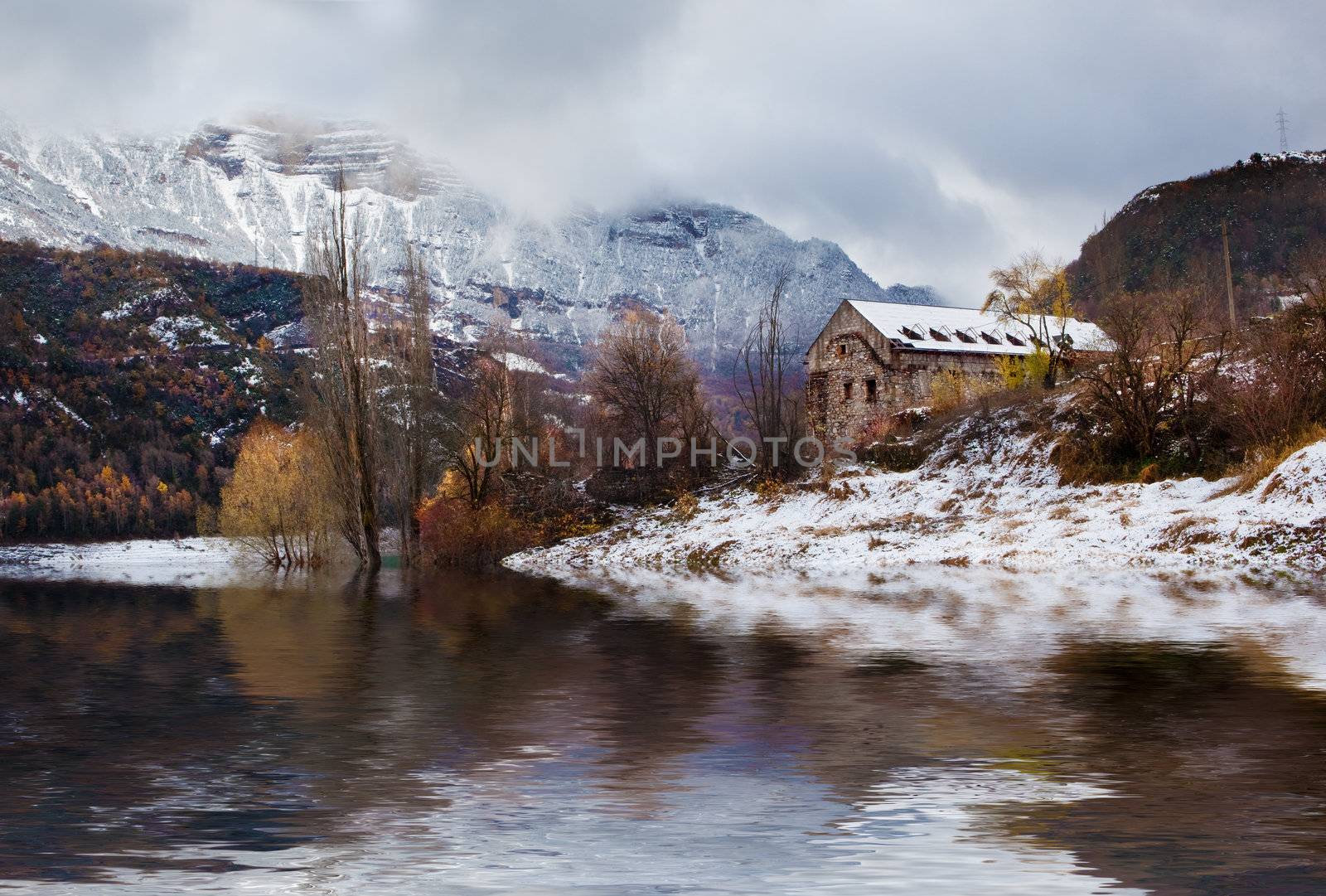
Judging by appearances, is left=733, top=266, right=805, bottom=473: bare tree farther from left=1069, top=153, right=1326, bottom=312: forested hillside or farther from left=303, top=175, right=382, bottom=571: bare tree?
left=1069, top=153, right=1326, bottom=312: forested hillside

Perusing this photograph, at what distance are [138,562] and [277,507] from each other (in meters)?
32.1

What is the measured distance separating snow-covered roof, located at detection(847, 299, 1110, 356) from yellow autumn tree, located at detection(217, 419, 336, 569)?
30.1 m

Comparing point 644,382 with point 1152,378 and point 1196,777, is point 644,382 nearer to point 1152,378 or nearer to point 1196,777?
point 1152,378

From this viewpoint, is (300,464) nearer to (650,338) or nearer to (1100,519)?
(650,338)

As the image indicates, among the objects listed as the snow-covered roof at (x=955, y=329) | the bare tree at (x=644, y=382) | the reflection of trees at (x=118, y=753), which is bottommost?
the reflection of trees at (x=118, y=753)

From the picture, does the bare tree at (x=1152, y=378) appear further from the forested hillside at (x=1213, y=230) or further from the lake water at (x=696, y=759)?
the forested hillside at (x=1213, y=230)

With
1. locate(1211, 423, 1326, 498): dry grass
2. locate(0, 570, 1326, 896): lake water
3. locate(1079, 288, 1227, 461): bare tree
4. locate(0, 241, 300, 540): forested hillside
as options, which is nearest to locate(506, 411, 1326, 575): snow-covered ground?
locate(1211, 423, 1326, 498): dry grass

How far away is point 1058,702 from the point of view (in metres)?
9.85

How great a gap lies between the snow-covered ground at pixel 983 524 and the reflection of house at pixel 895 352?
17.5 metres

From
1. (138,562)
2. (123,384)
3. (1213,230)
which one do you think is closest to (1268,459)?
(138,562)

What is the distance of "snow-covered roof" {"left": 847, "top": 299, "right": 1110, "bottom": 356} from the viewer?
59.8 m

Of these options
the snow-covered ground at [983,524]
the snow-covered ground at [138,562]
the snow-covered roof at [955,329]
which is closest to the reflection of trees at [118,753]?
the snow-covered ground at [983,524]

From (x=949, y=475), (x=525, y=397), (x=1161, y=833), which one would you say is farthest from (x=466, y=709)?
(x=525, y=397)

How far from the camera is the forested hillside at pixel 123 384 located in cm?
11188
